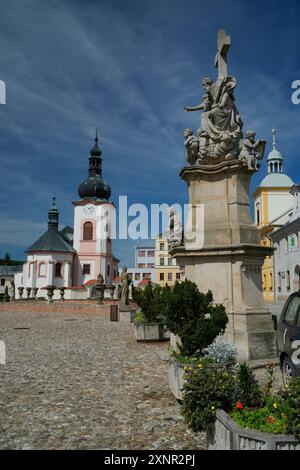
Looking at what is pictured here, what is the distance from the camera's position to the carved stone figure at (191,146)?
8.96 m

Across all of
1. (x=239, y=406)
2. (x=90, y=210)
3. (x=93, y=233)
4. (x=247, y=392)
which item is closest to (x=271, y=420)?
(x=239, y=406)

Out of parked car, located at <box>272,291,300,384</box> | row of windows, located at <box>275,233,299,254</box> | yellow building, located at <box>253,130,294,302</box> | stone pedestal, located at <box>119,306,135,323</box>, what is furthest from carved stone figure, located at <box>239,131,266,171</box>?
yellow building, located at <box>253,130,294,302</box>

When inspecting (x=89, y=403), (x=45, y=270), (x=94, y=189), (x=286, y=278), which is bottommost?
(x=89, y=403)

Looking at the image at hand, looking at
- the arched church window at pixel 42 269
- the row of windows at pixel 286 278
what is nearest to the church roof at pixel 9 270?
the arched church window at pixel 42 269

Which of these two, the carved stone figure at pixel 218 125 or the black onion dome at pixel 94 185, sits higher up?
the black onion dome at pixel 94 185

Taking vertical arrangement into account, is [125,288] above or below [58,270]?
below

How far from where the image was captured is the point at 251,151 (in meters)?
8.69

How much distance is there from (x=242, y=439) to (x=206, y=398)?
727mm

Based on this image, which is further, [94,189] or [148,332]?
[94,189]

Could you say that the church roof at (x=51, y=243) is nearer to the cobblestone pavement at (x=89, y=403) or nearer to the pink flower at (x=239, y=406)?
the cobblestone pavement at (x=89, y=403)

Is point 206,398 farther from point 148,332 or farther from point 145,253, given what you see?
point 145,253

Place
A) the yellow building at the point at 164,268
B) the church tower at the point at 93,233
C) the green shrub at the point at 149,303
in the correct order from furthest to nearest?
the yellow building at the point at 164,268
the church tower at the point at 93,233
the green shrub at the point at 149,303

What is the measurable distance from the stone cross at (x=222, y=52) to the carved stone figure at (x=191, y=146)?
1662mm
